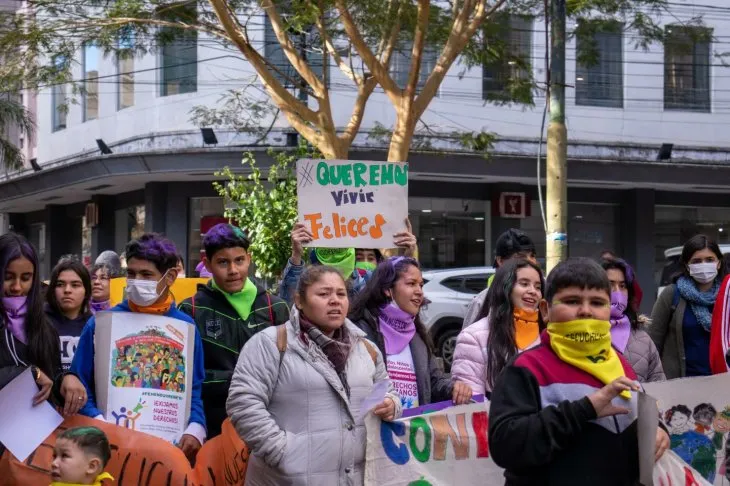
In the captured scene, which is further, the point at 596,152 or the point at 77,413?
the point at 596,152

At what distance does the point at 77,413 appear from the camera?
5.08m

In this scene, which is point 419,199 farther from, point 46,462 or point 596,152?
point 46,462

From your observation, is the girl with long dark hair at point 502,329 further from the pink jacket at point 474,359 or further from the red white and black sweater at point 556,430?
the red white and black sweater at point 556,430

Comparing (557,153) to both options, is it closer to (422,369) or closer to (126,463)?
(422,369)

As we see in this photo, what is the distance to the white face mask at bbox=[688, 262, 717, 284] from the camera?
286 inches

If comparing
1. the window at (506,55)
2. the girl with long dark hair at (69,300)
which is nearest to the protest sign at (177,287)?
the girl with long dark hair at (69,300)

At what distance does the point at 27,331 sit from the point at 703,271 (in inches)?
172

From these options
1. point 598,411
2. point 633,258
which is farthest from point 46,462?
point 633,258

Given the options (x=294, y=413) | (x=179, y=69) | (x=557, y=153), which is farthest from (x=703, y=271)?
(x=179, y=69)

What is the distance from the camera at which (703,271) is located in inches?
286

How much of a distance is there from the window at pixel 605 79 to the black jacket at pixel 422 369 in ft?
68.0

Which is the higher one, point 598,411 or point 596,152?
point 596,152

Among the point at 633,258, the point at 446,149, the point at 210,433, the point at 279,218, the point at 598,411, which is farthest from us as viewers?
the point at 633,258

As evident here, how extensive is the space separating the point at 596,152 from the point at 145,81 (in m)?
10.5
